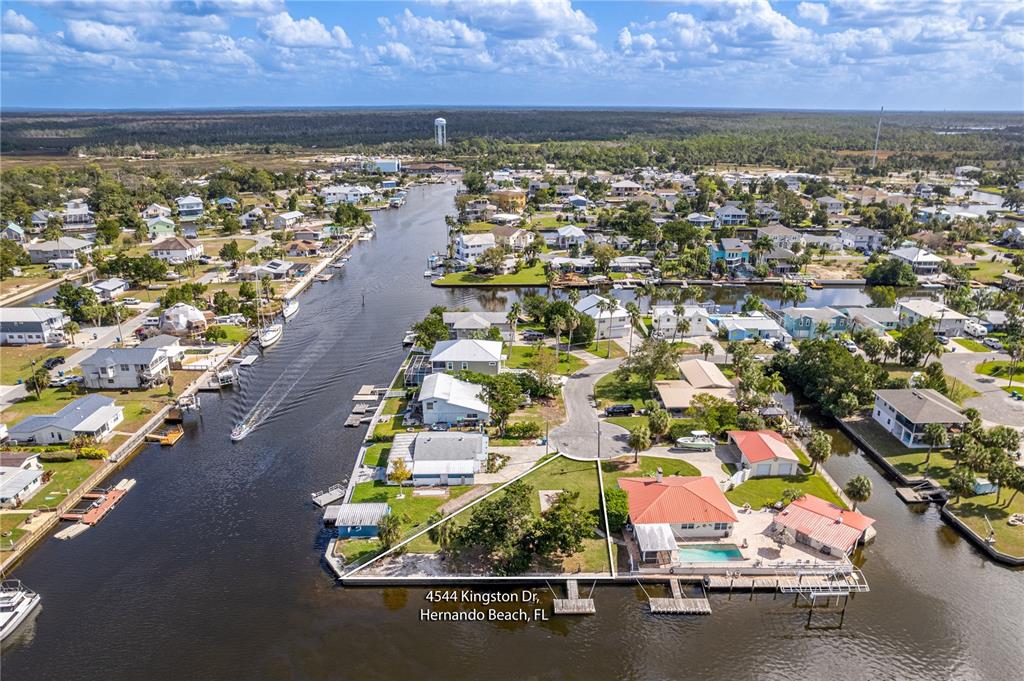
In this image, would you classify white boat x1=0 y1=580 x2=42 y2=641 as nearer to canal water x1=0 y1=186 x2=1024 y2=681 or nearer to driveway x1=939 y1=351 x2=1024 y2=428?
canal water x1=0 y1=186 x2=1024 y2=681

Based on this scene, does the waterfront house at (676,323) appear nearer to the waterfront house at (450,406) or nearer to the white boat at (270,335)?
A: the waterfront house at (450,406)

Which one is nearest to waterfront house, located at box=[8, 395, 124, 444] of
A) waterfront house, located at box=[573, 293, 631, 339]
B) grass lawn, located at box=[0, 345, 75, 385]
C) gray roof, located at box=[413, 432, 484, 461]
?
grass lawn, located at box=[0, 345, 75, 385]

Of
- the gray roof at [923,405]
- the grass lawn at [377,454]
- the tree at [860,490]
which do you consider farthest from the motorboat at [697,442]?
the grass lawn at [377,454]

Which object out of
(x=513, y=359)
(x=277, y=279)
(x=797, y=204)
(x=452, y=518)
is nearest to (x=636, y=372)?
(x=513, y=359)

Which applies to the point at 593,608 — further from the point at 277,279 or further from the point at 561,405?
the point at 277,279

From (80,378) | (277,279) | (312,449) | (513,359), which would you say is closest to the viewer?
(312,449)

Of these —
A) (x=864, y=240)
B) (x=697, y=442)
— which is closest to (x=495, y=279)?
(x=697, y=442)
